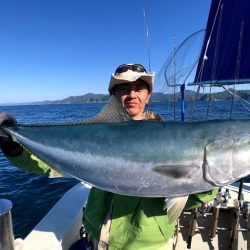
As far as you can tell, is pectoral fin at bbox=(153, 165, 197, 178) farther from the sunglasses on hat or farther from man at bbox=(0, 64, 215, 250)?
the sunglasses on hat

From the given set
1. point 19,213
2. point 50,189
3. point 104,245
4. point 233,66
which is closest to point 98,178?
point 104,245

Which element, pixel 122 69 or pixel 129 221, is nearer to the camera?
pixel 129 221

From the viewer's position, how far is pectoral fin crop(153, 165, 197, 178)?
2.52 meters

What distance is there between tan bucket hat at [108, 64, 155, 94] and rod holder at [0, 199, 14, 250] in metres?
1.70

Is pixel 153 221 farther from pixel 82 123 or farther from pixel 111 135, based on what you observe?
pixel 82 123

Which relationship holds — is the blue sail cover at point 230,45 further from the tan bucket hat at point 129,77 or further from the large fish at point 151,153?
the large fish at point 151,153

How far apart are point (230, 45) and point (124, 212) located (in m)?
6.68

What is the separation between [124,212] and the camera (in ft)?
9.91

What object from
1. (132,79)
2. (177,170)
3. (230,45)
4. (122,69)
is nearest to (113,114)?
(132,79)

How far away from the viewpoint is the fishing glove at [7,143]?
10.0 feet

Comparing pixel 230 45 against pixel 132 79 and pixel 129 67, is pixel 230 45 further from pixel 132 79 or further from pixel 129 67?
pixel 132 79

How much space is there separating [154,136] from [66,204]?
327 centimetres

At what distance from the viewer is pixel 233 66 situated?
25.8ft

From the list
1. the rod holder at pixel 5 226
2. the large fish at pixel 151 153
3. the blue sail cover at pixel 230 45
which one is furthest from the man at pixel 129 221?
the blue sail cover at pixel 230 45
